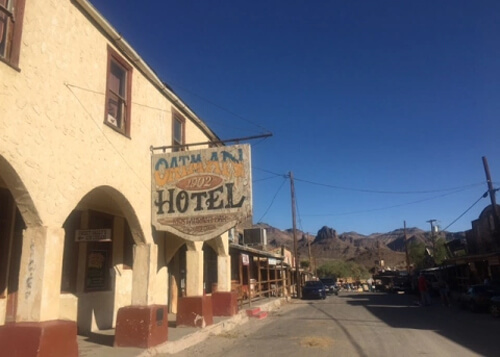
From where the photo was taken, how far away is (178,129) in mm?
13359

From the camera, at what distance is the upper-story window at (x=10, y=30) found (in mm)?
6329

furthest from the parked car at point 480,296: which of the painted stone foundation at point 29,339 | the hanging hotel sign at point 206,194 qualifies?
the painted stone foundation at point 29,339

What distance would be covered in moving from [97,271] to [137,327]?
333 centimetres

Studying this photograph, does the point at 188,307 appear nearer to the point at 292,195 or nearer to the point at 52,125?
the point at 52,125

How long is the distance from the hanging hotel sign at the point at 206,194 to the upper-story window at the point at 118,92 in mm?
1561

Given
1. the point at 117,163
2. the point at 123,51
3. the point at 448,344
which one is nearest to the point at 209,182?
the point at 117,163

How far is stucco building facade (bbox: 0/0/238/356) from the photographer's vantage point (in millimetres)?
6434

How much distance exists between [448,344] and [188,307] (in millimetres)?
7098

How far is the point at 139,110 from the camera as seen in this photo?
412 inches

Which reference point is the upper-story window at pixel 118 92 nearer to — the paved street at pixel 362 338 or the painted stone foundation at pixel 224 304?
the paved street at pixel 362 338

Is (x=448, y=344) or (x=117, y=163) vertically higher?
(x=117, y=163)

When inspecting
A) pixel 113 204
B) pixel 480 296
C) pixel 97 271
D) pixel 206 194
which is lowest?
pixel 480 296

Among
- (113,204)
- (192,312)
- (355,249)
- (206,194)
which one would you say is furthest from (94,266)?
(355,249)

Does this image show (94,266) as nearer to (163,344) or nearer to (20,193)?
(163,344)
